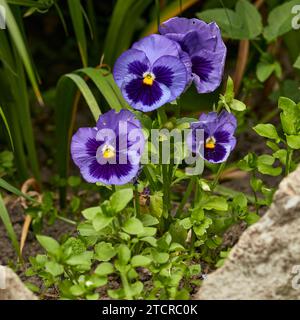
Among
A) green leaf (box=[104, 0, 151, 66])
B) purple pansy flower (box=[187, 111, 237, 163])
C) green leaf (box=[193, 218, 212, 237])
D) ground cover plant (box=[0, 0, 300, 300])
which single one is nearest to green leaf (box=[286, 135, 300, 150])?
ground cover plant (box=[0, 0, 300, 300])

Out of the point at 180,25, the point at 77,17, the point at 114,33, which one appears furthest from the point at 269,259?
the point at 114,33

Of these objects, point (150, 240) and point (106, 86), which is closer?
point (150, 240)

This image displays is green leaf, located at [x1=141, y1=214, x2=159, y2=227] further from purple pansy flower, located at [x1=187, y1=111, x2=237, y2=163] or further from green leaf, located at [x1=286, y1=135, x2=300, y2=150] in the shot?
green leaf, located at [x1=286, y1=135, x2=300, y2=150]

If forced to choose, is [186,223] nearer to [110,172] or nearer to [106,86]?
[110,172]

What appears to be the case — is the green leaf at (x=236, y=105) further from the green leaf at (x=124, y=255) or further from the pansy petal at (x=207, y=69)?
the green leaf at (x=124, y=255)

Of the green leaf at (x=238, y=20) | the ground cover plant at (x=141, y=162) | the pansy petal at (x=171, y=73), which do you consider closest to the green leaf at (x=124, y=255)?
the ground cover plant at (x=141, y=162)

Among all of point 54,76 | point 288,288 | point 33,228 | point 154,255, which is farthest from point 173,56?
point 54,76
